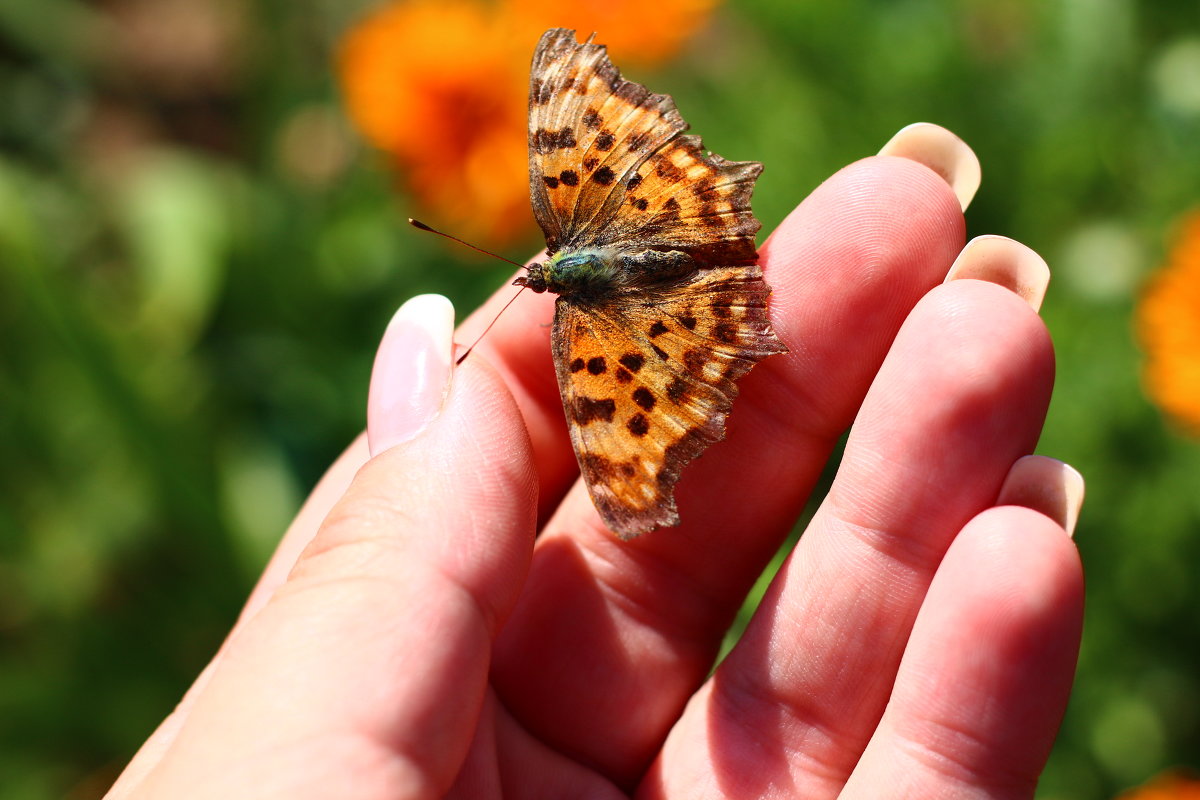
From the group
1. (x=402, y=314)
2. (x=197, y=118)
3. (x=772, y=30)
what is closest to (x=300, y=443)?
(x=402, y=314)

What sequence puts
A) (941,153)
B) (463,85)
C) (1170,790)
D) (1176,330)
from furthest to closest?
(463,85)
(1176,330)
(1170,790)
(941,153)

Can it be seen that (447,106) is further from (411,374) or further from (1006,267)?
(1006,267)

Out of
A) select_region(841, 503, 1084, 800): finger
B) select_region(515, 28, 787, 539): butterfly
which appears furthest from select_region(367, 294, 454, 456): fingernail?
select_region(841, 503, 1084, 800): finger

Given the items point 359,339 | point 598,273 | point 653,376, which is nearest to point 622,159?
point 598,273

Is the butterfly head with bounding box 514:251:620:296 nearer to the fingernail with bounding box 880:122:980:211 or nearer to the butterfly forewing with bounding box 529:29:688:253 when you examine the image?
the butterfly forewing with bounding box 529:29:688:253

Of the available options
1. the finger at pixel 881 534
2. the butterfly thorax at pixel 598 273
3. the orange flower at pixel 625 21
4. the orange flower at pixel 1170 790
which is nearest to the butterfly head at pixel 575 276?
the butterfly thorax at pixel 598 273

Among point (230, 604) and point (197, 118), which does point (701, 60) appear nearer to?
point (197, 118)

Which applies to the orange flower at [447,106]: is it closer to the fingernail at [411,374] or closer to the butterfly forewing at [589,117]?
the butterfly forewing at [589,117]
